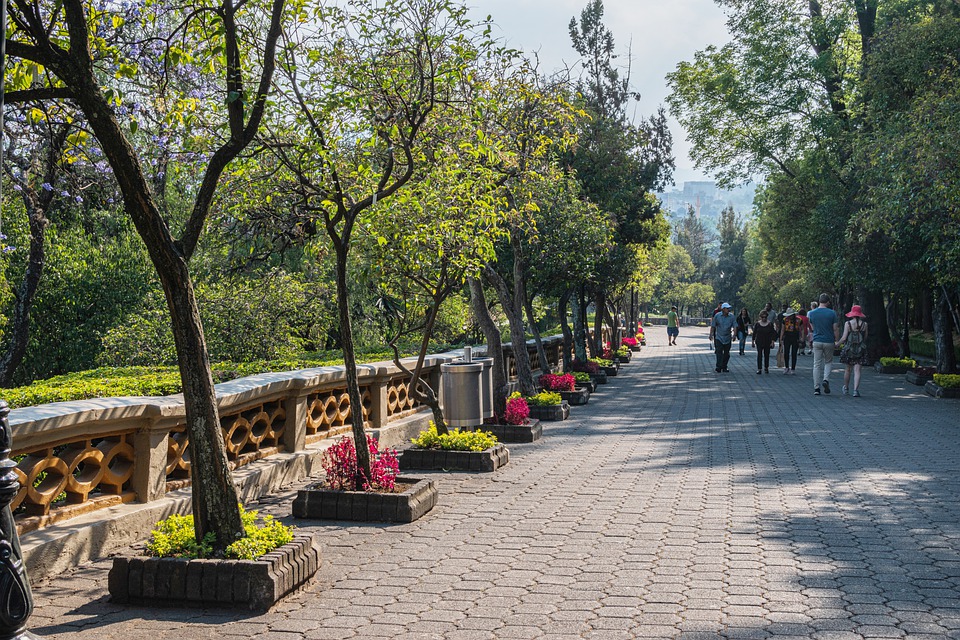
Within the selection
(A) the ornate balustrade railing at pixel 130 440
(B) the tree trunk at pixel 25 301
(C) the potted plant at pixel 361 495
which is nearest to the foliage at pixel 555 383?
(A) the ornate balustrade railing at pixel 130 440

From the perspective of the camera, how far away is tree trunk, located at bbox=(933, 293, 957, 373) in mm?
21375

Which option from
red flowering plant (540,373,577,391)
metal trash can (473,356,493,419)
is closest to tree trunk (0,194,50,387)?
metal trash can (473,356,493,419)

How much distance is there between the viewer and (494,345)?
12867 mm

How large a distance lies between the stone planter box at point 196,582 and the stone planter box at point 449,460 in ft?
15.5

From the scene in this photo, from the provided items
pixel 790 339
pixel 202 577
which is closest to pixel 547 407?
pixel 202 577

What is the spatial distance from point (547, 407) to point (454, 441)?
5.26 m

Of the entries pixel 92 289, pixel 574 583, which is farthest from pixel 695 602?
pixel 92 289

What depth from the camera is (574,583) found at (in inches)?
215

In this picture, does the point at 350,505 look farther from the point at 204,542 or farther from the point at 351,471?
the point at 204,542

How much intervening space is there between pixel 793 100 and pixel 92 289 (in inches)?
859

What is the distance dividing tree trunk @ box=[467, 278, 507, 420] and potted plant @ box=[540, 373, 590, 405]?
4.10m

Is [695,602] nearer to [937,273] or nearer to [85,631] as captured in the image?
[85,631]

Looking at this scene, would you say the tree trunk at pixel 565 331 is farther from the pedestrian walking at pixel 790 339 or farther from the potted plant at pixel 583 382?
the pedestrian walking at pixel 790 339

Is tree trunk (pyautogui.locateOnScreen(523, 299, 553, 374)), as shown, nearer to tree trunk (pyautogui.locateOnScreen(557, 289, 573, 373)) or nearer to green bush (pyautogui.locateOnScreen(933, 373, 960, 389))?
tree trunk (pyautogui.locateOnScreen(557, 289, 573, 373))
